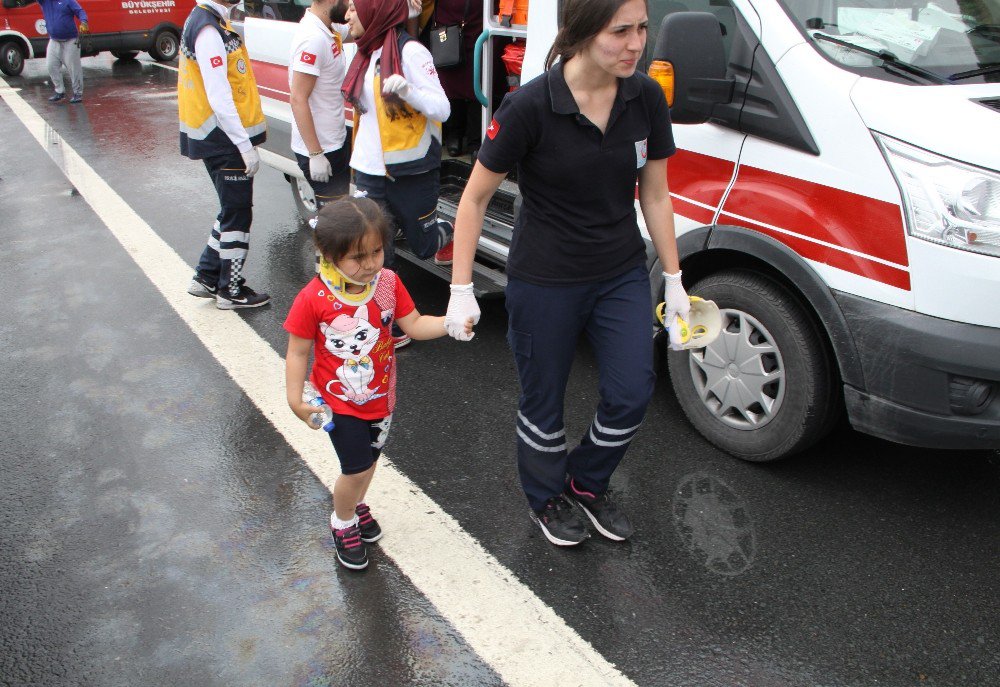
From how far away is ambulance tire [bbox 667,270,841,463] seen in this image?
3.15 m

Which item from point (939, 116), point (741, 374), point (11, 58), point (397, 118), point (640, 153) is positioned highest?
point (939, 116)

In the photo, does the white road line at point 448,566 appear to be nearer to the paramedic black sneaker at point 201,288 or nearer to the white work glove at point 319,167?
the paramedic black sneaker at point 201,288

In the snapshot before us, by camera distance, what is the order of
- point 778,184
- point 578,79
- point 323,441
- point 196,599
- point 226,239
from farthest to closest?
point 226,239 → point 323,441 → point 778,184 → point 196,599 → point 578,79

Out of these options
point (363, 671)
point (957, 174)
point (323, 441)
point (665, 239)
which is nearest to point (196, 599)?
point (363, 671)

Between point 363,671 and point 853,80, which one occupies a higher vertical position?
point 853,80

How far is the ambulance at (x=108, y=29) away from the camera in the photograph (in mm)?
15031

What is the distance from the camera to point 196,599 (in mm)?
2836

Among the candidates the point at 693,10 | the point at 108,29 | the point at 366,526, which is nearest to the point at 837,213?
the point at 693,10

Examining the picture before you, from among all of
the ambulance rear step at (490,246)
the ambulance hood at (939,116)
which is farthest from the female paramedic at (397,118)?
the ambulance hood at (939,116)

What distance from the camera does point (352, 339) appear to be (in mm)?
2639

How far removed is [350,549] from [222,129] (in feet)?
9.07

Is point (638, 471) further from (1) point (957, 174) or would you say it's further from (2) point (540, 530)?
(1) point (957, 174)

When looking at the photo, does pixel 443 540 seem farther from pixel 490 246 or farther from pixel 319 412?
pixel 490 246

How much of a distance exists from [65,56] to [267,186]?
22.4ft
